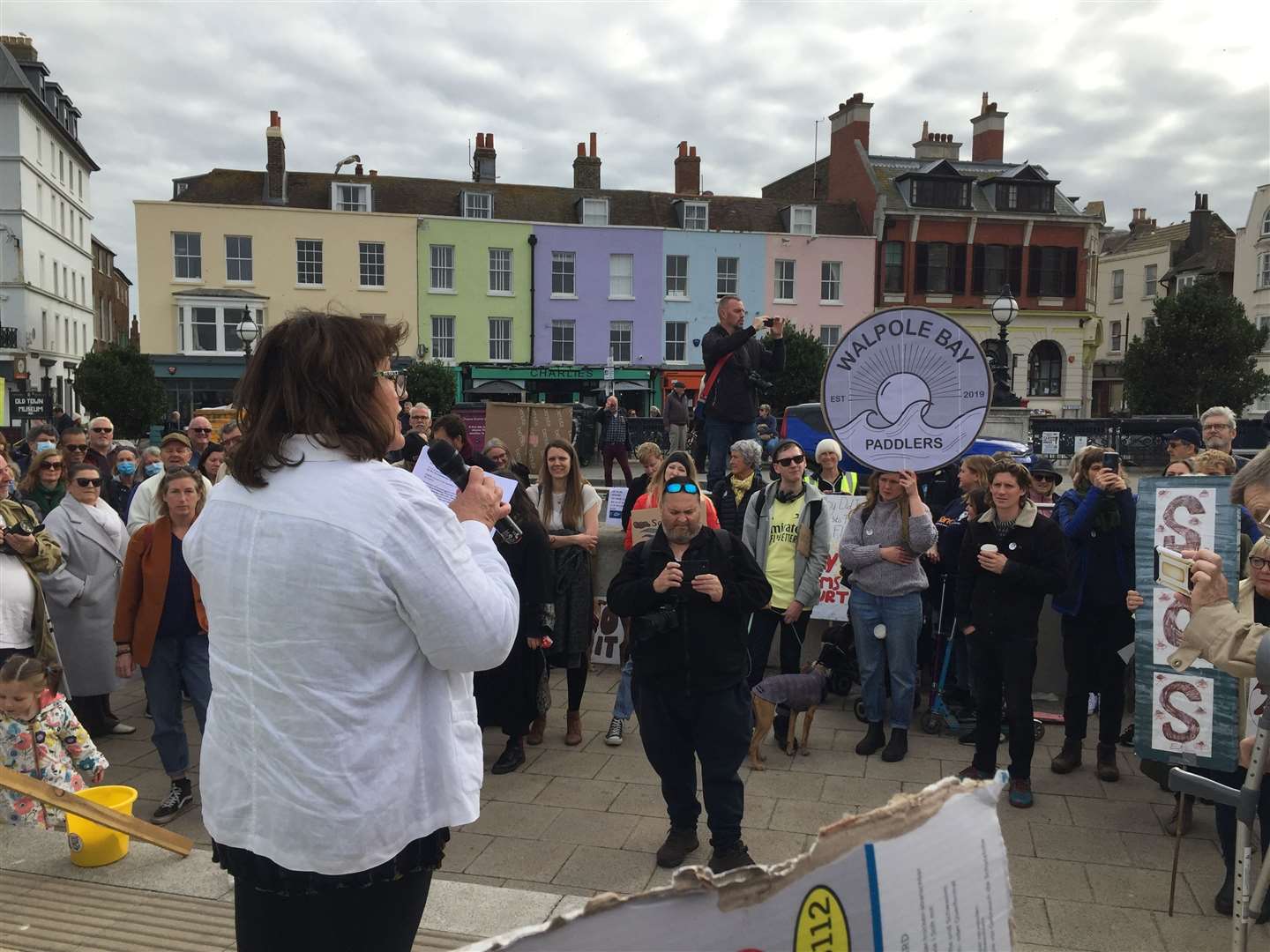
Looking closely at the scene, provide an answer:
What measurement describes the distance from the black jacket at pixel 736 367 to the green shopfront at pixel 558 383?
96.5 ft

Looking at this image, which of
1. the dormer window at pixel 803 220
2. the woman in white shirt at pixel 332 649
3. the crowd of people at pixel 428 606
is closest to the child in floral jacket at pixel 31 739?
the crowd of people at pixel 428 606

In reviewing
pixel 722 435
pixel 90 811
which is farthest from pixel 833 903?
pixel 722 435

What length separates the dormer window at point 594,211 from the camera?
39.7m

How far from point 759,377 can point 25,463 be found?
32.8ft

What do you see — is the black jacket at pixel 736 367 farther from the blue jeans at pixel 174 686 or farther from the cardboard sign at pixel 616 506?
the blue jeans at pixel 174 686

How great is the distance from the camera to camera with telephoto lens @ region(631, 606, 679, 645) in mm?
4523

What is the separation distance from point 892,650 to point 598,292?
1353 inches

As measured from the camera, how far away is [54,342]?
46062 millimetres

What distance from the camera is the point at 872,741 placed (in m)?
6.27

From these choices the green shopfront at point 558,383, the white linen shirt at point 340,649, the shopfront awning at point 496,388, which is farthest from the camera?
the green shopfront at point 558,383

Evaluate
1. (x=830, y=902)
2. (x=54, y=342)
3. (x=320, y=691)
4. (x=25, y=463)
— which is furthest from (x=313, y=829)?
(x=54, y=342)

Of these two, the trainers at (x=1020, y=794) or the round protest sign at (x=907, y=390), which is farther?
the round protest sign at (x=907, y=390)

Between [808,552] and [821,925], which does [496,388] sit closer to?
[808,552]

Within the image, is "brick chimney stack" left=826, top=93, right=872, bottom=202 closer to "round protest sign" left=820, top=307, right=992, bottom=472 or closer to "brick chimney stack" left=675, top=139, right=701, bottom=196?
"brick chimney stack" left=675, top=139, right=701, bottom=196
